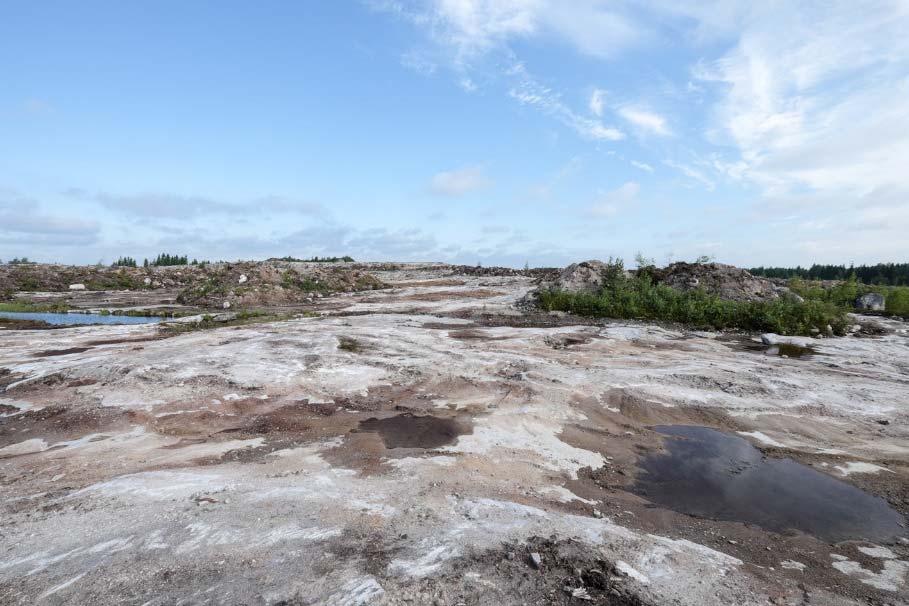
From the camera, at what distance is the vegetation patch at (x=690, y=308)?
17859mm

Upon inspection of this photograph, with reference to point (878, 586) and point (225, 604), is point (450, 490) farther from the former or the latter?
point (878, 586)

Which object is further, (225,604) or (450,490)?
(450,490)

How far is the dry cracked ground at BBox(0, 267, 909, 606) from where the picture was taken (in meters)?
3.84

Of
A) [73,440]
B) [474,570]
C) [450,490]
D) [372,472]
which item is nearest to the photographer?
[474,570]

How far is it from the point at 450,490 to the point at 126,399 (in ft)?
22.3

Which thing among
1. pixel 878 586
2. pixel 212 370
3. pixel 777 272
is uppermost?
pixel 777 272

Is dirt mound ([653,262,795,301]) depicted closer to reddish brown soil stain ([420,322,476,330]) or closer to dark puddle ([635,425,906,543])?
reddish brown soil stain ([420,322,476,330])

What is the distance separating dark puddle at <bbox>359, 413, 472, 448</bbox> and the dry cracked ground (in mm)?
52

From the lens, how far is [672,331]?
672 inches

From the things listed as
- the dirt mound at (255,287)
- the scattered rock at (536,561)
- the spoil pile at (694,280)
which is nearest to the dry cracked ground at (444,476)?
the scattered rock at (536,561)

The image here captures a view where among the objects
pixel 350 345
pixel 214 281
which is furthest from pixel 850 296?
pixel 214 281

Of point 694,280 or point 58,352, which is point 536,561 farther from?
point 694,280

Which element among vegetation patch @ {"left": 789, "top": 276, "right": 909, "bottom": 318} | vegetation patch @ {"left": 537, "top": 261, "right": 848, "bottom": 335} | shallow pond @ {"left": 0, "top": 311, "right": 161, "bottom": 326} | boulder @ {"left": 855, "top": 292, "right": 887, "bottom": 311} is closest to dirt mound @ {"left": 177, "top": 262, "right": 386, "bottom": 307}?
shallow pond @ {"left": 0, "top": 311, "right": 161, "bottom": 326}

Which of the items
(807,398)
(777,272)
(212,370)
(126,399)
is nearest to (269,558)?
(126,399)
